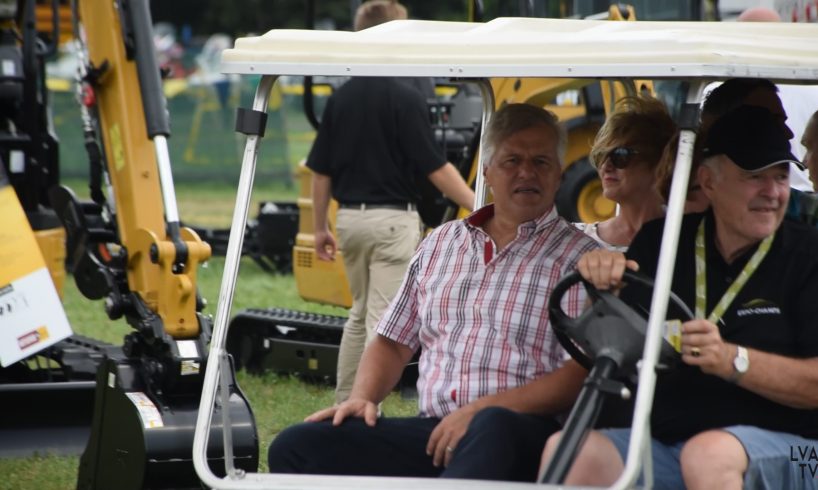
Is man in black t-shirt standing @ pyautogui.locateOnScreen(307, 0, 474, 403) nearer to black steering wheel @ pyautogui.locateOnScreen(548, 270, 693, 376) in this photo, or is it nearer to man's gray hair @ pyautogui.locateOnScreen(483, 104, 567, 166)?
man's gray hair @ pyautogui.locateOnScreen(483, 104, 567, 166)

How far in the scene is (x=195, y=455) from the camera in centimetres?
364

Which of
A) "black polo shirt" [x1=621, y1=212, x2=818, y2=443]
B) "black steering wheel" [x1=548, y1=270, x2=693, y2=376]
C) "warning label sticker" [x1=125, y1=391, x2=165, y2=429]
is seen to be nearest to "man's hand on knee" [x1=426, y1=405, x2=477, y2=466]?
"black steering wheel" [x1=548, y1=270, x2=693, y2=376]

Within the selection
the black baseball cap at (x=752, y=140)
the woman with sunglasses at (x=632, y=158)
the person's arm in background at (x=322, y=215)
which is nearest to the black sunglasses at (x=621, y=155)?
the woman with sunglasses at (x=632, y=158)

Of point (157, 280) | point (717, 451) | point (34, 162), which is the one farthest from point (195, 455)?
point (34, 162)

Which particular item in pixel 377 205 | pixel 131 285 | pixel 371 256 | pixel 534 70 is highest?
pixel 534 70

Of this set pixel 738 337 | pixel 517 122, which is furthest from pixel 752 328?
pixel 517 122

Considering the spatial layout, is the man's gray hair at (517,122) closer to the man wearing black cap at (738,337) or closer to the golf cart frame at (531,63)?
the golf cart frame at (531,63)

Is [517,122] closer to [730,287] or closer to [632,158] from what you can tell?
[632,158]

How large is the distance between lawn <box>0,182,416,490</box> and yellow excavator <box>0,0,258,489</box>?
34 centimetres

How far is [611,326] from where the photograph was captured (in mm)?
3592

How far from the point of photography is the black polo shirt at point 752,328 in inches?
145

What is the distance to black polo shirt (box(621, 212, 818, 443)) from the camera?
3.69 meters

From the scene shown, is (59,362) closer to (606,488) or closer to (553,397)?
(553,397)

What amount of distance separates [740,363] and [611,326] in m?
0.32
